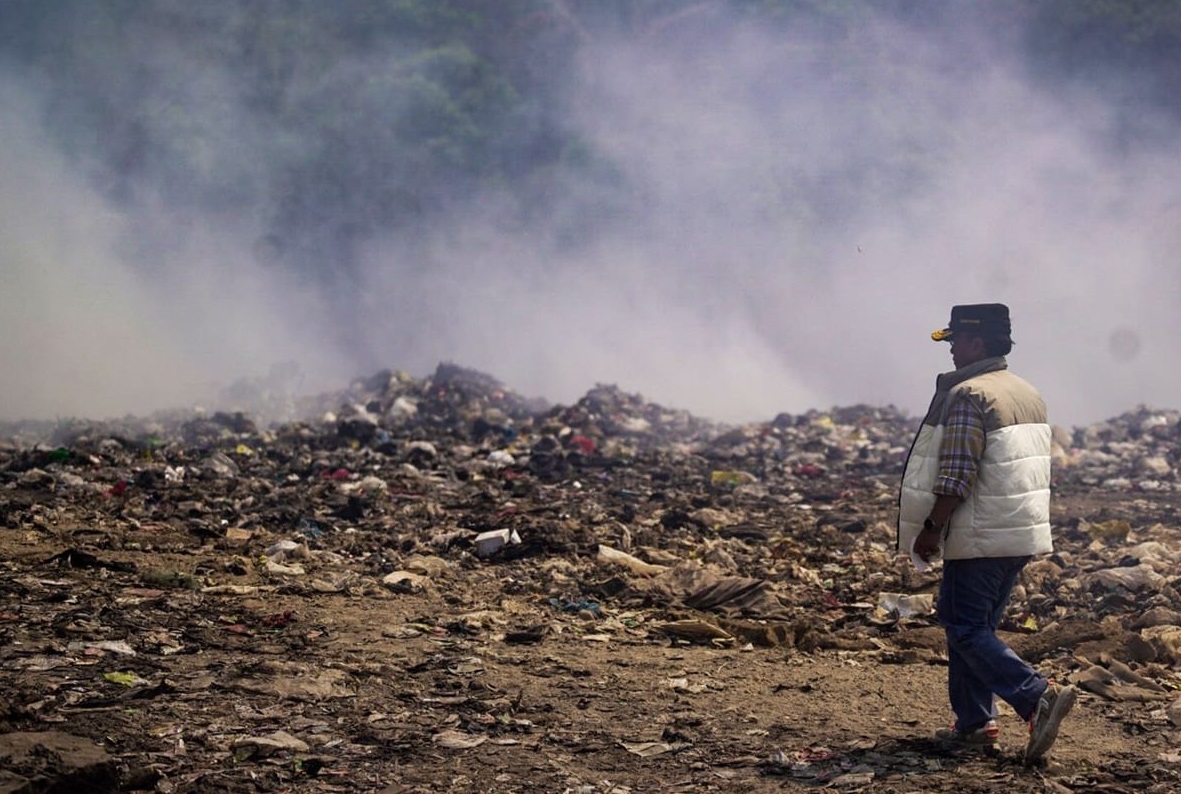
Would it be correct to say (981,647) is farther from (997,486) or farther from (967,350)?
(967,350)

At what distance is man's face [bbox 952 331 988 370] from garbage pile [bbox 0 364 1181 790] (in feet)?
5.16

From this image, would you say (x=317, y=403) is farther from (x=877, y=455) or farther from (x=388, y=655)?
(x=388, y=655)

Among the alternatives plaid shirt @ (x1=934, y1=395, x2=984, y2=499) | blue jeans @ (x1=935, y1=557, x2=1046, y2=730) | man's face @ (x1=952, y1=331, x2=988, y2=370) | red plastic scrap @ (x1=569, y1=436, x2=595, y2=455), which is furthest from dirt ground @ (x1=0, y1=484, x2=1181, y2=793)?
red plastic scrap @ (x1=569, y1=436, x2=595, y2=455)

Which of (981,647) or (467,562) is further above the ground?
(467,562)

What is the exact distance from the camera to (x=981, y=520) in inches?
125

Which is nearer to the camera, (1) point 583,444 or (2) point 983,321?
(2) point 983,321

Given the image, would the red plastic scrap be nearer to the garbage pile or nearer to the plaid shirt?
the garbage pile

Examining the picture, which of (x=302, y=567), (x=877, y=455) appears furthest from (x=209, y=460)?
(x=877, y=455)

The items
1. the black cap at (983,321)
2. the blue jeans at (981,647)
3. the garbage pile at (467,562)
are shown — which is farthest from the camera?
the garbage pile at (467,562)

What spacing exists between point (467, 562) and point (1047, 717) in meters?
4.22

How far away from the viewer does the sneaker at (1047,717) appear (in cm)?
299

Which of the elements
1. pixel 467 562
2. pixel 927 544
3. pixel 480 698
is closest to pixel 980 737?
pixel 927 544

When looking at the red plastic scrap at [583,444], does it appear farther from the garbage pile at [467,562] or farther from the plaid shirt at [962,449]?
the plaid shirt at [962,449]

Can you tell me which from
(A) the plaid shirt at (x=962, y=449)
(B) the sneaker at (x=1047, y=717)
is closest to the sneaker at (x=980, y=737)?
(B) the sneaker at (x=1047, y=717)
